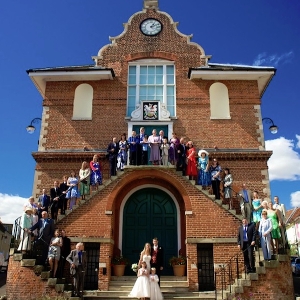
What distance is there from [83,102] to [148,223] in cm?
676

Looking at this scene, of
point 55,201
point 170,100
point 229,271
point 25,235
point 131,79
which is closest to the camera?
point 25,235

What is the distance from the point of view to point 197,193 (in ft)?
43.0

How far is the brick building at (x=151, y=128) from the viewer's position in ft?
42.3

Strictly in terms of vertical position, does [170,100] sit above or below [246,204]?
above

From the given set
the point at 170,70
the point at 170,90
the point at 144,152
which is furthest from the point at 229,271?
the point at 170,70

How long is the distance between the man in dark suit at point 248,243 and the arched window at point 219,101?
6665 mm

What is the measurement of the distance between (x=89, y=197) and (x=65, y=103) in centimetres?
577

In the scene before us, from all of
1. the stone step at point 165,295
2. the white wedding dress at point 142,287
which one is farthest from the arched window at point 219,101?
the white wedding dress at point 142,287

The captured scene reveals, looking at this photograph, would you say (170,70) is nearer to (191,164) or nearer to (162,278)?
(191,164)

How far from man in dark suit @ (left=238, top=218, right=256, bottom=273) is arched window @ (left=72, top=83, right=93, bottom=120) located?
8.87m

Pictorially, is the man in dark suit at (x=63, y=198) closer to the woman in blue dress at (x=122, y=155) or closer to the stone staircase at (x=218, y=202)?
the woman in blue dress at (x=122, y=155)

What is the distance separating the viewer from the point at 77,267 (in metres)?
10.6

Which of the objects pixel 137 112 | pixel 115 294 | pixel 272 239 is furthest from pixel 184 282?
pixel 137 112

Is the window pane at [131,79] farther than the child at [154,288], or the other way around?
the window pane at [131,79]
